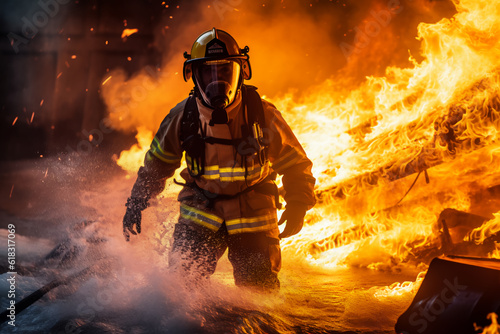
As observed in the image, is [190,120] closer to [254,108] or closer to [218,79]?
[218,79]

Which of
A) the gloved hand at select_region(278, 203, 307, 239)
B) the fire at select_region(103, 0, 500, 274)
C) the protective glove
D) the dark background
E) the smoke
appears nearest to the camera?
the gloved hand at select_region(278, 203, 307, 239)

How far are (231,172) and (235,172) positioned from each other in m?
0.03

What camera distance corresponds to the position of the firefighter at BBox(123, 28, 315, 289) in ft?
10.1

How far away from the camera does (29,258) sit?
16.8 feet

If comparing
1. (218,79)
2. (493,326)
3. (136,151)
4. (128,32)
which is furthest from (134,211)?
(128,32)

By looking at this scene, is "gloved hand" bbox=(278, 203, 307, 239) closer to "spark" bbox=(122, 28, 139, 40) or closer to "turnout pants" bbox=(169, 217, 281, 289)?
"turnout pants" bbox=(169, 217, 281, 289)

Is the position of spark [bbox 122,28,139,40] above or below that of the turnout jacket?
above

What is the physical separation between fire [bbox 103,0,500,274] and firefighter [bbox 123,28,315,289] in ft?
6.42

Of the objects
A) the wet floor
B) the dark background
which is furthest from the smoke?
the wet floor

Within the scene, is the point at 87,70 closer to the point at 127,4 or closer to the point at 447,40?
the point at 127,4

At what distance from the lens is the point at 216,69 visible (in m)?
3.06

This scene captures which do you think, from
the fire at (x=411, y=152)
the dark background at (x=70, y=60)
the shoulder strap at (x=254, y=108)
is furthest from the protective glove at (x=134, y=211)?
the dark background at (x=70, y=60)

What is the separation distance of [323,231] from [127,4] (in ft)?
26.8

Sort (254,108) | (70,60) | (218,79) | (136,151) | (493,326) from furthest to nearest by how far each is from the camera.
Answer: (70,60)
(136,151)
(254,108)
(218,79)
(493,326)
